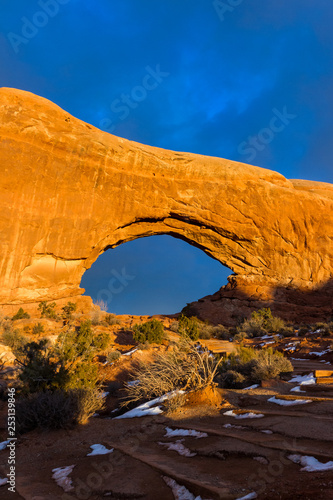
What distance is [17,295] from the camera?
20.0 meters

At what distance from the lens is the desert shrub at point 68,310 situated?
19.7 m

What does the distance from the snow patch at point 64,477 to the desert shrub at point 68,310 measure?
1709 cm

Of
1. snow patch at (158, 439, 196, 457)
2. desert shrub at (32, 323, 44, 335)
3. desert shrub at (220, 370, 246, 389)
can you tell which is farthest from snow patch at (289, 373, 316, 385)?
desert shrub at (32, 323, 44, 335)

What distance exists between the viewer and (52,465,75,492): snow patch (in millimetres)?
2700

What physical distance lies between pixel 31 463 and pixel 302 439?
2.98 metres

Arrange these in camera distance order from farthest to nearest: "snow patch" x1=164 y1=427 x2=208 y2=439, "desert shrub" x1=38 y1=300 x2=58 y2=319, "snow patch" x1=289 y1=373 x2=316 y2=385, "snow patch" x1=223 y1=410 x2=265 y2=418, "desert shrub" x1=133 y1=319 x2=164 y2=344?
"desert shrub" x1=38 y1=300 x2=58 y2=319, "desert shrub" x1=133 y1=319 x2=164 y2=344, "snow patch" x1=289 y1=373 x2=316 y2=385, "snow patch" x1=223 y1=410 x2=265 y2=418, "snow patch" x1=164 y1=427 x2=208 y2=439

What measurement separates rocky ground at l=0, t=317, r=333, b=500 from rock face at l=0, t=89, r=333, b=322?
17.0m

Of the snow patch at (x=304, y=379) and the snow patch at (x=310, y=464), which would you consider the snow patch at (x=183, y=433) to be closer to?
the snow patch at (x=310, y=464)

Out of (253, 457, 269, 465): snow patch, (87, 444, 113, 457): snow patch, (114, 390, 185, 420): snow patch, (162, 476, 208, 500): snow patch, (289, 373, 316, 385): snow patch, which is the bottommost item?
(87, 444, 113, 457): snow patch

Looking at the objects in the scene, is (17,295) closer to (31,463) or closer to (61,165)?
(61,165)

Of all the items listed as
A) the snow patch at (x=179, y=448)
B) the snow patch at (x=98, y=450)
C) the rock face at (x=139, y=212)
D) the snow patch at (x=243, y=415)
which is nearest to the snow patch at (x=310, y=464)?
the snow patch at (x=179, y=448)

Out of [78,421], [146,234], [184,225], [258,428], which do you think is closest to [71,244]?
[146,234]

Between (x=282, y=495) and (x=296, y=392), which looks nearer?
(x=282, y=495)

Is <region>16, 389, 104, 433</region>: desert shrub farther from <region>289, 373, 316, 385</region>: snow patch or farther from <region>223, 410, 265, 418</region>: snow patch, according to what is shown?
<region>289, 373, 316, 385</region>: snow patch
